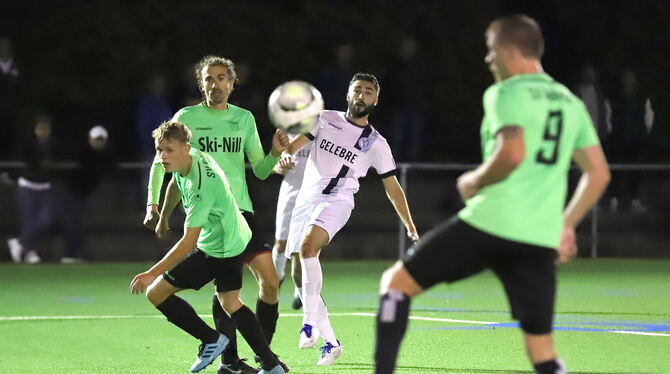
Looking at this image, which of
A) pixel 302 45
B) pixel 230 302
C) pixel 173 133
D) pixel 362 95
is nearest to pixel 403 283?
pixel 173 133

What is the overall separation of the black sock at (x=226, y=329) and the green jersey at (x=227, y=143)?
75cm

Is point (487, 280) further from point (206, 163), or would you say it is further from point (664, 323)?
point (206, 163)

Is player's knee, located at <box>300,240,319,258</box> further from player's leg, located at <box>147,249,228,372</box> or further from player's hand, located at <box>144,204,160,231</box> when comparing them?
player's leg, located at <box>147,249,228,372</box>

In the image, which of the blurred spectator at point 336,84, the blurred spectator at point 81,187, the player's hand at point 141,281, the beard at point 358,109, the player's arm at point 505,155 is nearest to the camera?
the player's arm at point 505,155

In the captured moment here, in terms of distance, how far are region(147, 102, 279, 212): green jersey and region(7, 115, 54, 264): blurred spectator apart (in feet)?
31.3

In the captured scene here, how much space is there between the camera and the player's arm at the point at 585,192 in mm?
7082

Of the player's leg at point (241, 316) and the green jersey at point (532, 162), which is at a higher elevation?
the green jersey at point (532, 162)

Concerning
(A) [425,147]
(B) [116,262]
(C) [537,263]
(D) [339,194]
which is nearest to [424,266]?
(C) [537,263]

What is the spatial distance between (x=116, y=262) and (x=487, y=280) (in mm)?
5300

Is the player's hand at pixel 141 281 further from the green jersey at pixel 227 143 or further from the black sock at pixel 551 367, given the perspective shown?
the black sock at pixel 551 367

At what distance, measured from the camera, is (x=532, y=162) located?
702 centimetres

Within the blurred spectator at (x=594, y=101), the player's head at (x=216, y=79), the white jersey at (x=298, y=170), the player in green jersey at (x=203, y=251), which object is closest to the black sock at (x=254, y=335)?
the player in green jersey at (x=203, y=251)

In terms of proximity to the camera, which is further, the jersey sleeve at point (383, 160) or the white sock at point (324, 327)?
the jersey sleeve at point (383, 160)

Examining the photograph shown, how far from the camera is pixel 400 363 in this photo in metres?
10.3
